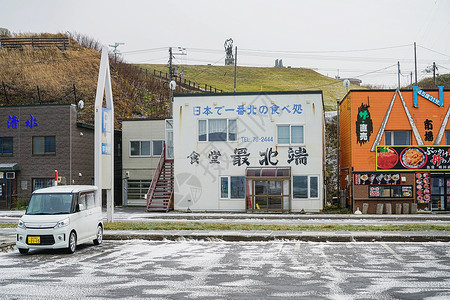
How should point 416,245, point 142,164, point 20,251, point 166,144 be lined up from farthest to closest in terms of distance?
1. point 142,164
2. point 166,144
3. point 416,245
4. point 20,251

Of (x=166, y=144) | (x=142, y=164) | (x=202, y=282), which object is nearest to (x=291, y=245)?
(x=202, y=282)

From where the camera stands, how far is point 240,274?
36.8ft

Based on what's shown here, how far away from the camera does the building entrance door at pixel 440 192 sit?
31.4 m

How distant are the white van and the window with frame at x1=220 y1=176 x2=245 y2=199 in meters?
16.7

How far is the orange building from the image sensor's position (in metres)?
31.1

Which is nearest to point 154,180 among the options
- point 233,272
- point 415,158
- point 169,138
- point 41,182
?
point 169,138

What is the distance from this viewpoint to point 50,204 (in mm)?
15062

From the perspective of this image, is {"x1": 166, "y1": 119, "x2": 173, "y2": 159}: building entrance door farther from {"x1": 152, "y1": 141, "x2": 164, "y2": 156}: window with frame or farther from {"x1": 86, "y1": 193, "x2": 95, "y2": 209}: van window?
{"x1": 86, "y1": 193, "x2": 95, "y2": 209}: van window

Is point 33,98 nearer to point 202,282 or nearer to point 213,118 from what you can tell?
point 213,118

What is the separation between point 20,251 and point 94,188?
3.37 meters

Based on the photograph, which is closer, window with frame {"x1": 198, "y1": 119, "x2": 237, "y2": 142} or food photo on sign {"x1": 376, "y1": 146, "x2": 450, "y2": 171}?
food photo on sign {"x1": 376, "y1": 146, "x2": 450, "y2": 171}

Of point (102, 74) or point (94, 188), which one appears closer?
point (94, 188)

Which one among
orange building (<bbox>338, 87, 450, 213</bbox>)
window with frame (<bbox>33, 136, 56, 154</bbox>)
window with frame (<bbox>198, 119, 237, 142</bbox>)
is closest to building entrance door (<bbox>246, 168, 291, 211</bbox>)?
window with frame (<bbox>198, 119, 237, 142</bbox>)

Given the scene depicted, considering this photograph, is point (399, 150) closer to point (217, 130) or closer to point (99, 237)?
point (217, 130)
